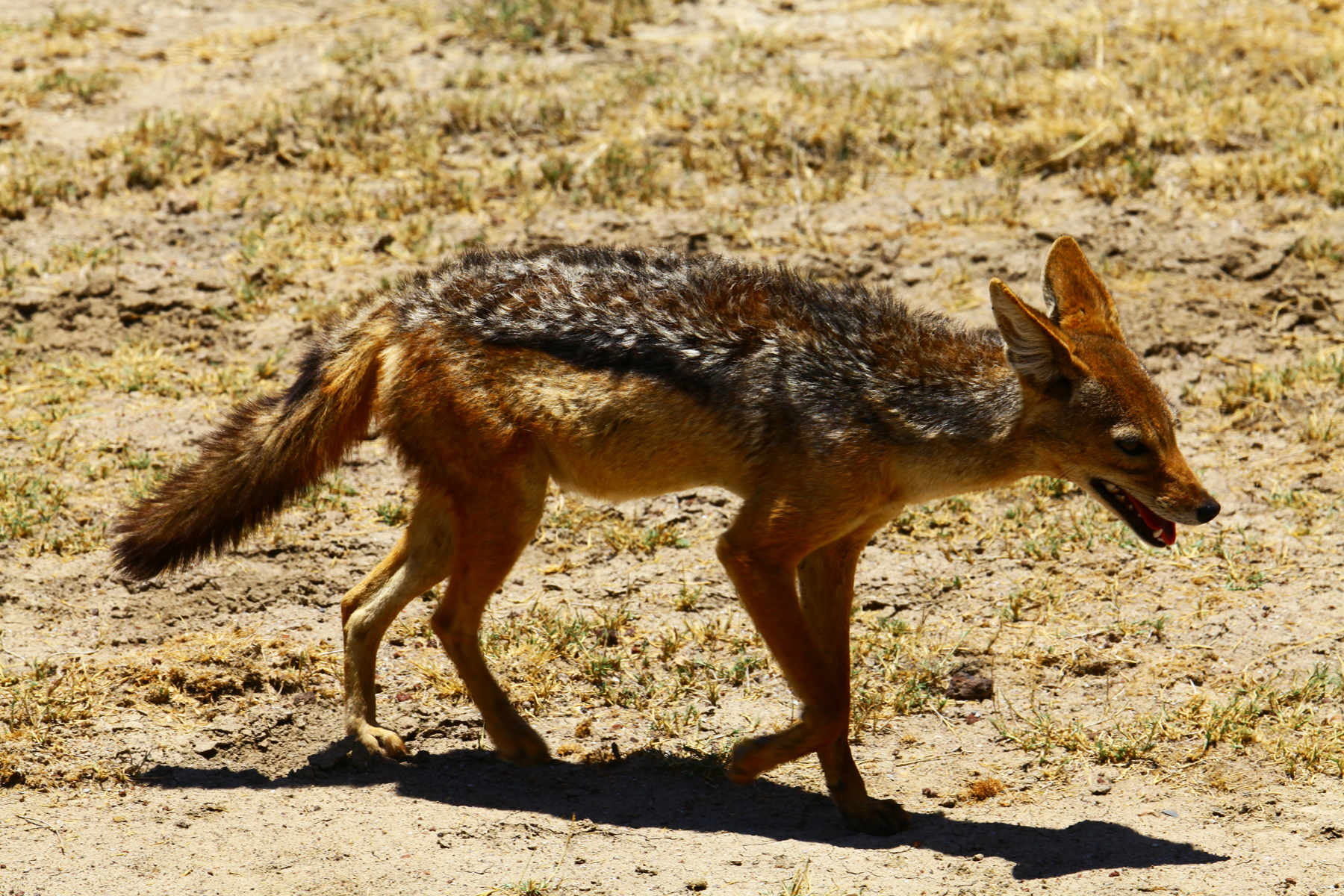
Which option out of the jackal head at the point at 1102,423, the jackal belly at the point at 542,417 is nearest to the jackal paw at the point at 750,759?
the jackal belly at the point at 542,417

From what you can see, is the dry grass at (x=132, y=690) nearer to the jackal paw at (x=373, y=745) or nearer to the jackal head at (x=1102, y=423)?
the jackal paw at (x=373, y=745)

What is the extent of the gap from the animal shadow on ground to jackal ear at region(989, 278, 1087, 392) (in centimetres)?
163

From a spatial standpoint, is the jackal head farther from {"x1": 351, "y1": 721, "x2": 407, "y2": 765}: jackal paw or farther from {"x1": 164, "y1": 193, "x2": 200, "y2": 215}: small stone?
{"x1": 164, "y1": 193, "x2": 200, "y2": 215}: small stone

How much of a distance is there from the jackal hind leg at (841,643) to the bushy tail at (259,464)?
6.24 ft

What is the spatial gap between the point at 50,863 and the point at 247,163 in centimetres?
617

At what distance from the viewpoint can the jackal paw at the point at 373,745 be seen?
223 inches

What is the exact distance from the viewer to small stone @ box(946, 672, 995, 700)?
6.15 meters

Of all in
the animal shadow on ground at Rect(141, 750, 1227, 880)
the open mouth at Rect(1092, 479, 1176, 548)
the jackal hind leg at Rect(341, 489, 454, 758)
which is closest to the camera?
the animal shadow on ground at Rect(141, 750, 1227, 880)

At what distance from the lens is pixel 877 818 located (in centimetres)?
534

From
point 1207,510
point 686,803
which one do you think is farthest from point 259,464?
point 1207,510

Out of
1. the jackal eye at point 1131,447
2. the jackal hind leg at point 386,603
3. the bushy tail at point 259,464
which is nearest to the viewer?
the jackal eye at point 1131,447

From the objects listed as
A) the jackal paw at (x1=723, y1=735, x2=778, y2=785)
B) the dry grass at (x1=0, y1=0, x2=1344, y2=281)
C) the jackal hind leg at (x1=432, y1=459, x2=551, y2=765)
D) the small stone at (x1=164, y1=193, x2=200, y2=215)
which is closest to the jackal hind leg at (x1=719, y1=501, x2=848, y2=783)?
the jackal paw at (x1=723, y1=735, x2=778, y2=785)

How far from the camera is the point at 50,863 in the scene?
480 cm

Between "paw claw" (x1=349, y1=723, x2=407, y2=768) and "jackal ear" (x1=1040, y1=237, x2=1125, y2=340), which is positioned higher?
"jackal ear" (x1=1040, y1=237, x2=1125, y2=340)
